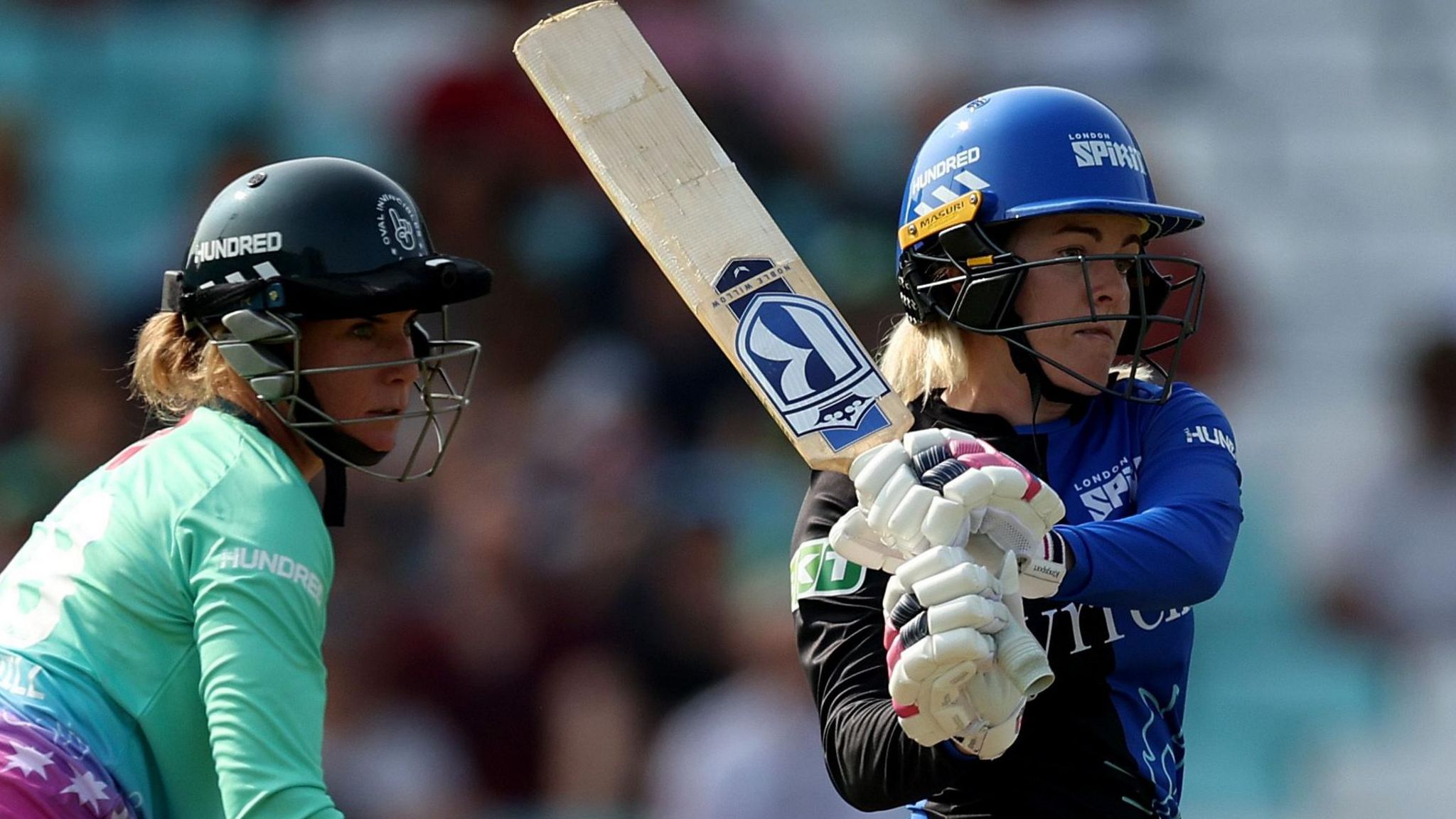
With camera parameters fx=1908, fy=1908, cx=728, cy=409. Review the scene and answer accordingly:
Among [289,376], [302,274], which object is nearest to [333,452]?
[289,376]

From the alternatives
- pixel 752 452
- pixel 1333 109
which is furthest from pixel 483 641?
pixel 1333 109

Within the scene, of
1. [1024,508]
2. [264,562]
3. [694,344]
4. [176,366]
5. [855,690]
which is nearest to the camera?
[1024,508]

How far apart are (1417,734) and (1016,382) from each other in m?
3.87

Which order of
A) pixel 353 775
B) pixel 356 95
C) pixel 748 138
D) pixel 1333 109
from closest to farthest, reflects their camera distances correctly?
pixel 353 775 → pixel 748 138 → pixel 356 95 → pixel 1333 109

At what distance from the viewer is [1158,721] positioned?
2422mm

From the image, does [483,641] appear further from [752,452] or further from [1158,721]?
[1158,721]

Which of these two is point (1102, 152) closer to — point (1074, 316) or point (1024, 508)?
point (1074, 316)

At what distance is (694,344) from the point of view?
616 centimetres

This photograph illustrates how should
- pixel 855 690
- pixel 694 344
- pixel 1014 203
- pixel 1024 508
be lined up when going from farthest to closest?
1. pixel 694 344
2. pixel 1014 203
3. pixel 855 690
4. pixel 1024 508

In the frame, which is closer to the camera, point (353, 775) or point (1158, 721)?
point (1158, 721)

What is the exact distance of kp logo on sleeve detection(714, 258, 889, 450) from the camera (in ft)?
7.87

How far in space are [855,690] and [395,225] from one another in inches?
36.1

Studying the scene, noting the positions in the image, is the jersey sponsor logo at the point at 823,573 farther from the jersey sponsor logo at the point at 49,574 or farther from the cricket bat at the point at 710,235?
the jersey sponsor logo at the point at 49,574

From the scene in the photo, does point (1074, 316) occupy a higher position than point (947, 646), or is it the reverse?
point (1074, 316)
